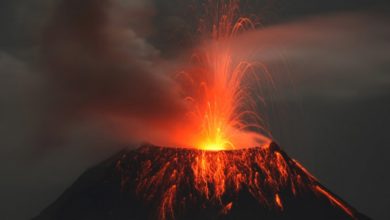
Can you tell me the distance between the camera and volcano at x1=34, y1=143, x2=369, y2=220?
49.9 m

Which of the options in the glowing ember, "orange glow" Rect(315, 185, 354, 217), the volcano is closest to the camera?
the volcano

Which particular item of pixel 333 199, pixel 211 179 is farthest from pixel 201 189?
pixel 333 199

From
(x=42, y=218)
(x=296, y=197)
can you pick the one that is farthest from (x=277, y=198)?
(x=42, y=218)

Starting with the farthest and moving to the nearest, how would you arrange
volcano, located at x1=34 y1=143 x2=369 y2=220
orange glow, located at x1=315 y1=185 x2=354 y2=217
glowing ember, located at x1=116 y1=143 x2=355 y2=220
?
orange glow, located at x1=315 y1=185 x2=354 y2=217, glowing ember, located at x1=116 y1=143 x2=355 y2=220, volcano, located at x1=34 y1=143 x2=369 y2=220

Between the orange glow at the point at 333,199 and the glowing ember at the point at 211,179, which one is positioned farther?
the orange glow at the point at 333,199

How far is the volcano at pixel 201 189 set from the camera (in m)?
49.9

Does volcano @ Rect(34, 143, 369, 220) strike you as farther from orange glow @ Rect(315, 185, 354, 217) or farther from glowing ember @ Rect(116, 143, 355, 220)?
orange glow @ Rect(315, 185, 354, 217)

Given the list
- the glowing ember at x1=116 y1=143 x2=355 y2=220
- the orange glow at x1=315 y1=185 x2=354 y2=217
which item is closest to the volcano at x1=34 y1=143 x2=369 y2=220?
the glowing ember at x1=116 y1=143 x2=355 y2=220

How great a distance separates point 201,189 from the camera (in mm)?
50938

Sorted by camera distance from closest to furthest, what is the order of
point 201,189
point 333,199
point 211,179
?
point 201,189 < point 211,179 < point 333,199

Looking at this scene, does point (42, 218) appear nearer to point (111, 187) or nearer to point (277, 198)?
point (111, 187)

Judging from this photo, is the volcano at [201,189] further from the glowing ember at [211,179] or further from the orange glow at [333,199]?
the orange glow at [333,199]

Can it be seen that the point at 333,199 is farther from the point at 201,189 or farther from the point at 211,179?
the point at 201,189

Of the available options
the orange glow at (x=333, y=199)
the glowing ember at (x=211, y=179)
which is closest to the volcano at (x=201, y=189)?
the glowing ember at (x=211, y=179)
